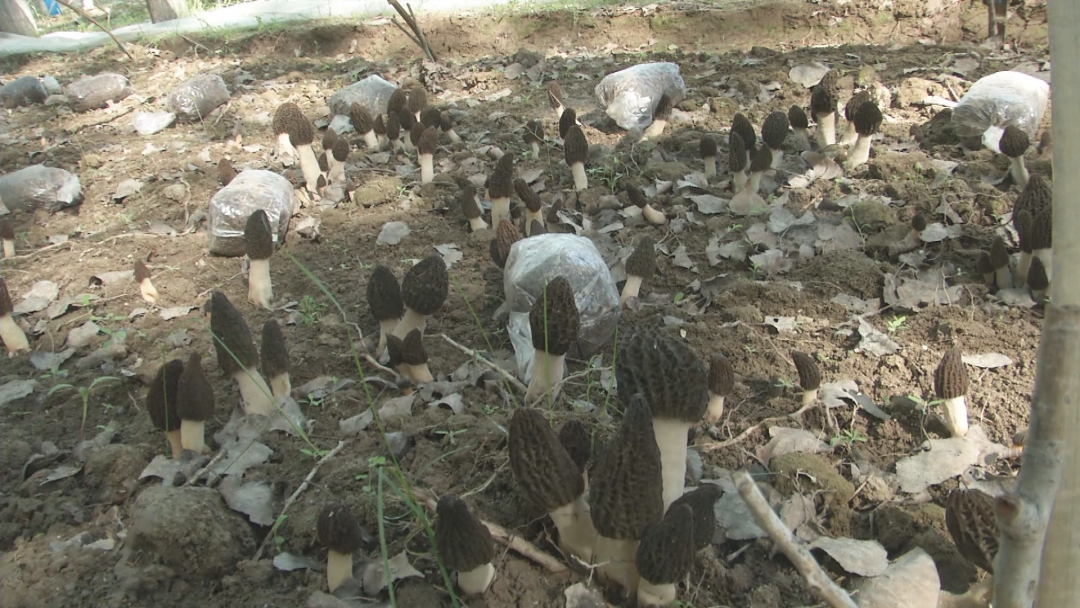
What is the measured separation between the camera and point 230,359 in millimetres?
2803

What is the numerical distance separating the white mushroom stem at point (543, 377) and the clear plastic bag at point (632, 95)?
9.95ft

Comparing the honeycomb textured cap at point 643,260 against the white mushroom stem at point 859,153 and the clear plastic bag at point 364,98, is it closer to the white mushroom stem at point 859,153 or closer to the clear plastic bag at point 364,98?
the white mushroom stem at point 859,153

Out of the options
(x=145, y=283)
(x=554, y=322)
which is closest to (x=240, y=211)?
(x=145, y=283)

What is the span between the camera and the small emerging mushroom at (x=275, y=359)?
279cm

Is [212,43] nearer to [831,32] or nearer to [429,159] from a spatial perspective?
[429,159]

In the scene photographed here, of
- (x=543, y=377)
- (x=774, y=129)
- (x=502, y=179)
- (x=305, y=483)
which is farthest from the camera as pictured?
(x=774, y=129)

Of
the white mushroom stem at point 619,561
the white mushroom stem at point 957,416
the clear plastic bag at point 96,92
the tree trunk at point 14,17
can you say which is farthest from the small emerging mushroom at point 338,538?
the tree trunk at point 14,17

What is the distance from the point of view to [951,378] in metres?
2.43

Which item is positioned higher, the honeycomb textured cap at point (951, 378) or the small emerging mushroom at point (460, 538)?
the small emerging mushroom at point (460, 538)

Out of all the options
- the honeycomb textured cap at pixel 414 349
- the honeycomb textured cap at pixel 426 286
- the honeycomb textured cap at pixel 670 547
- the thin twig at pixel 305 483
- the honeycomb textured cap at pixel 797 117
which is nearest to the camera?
the honeycomb textured cap at pixel 670 547

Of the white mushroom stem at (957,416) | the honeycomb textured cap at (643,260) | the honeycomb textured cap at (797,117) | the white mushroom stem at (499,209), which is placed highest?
the honeycomb textured cap at (797,117)

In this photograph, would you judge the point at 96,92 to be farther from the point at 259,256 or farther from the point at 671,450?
the point at 671,450

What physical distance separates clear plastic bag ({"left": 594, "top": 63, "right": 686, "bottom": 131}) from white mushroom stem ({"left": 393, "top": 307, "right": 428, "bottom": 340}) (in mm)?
2764

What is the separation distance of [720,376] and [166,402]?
1.90m
